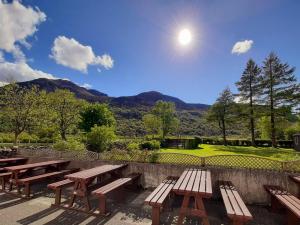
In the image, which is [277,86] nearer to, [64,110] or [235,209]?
[235,209]

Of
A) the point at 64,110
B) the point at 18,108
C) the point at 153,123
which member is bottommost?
the point at 18,108

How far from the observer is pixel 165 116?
4134 cm

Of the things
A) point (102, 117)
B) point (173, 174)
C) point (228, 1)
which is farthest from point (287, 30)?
point (102, 117)

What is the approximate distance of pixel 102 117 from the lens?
31000mm

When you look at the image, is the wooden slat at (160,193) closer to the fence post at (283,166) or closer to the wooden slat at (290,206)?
the wooden slat at (290,206)

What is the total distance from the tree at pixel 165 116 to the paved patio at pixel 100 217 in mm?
34399

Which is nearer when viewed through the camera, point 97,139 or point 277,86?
point 97,139

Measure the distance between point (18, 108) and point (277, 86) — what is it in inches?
1067

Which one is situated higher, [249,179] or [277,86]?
[277,86]

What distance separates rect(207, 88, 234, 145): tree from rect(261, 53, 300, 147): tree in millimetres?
7549

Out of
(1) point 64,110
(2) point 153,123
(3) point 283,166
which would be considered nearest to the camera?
(3) point 283,166

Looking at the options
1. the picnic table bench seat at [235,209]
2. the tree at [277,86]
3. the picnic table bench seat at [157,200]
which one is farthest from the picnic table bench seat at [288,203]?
the tree at [277,86]

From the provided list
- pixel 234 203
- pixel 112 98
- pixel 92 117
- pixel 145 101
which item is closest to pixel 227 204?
pixel 234 203

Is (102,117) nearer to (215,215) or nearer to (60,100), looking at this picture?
(60,100)
